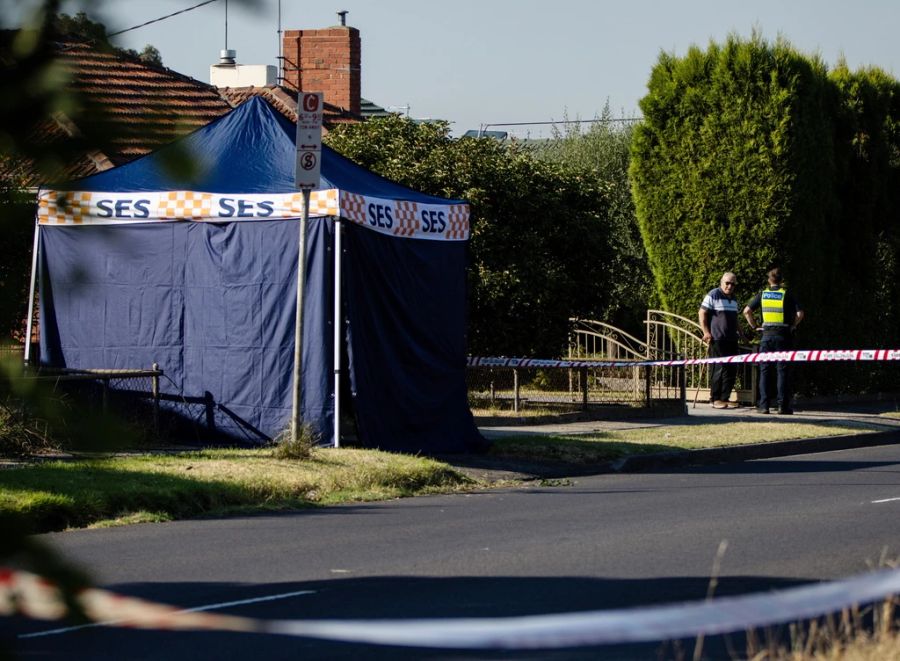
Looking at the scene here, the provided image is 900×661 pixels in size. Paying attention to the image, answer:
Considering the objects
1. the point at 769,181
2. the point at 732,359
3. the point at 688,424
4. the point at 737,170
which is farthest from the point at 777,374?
the point at 737,170

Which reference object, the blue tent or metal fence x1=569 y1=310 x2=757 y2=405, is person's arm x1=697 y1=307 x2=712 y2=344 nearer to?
metal fence x1=569 y1=310 x2=757 y2=405

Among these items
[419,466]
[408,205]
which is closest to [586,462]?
[419,466]

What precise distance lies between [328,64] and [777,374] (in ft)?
51.8

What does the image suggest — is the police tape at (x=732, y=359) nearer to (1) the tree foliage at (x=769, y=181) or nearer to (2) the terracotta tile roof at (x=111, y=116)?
(1) the tree foliage at (x=769, y=181)

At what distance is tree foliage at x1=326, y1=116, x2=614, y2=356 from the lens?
64.7 feet

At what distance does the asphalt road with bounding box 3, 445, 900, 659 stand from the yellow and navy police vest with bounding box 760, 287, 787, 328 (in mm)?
6797

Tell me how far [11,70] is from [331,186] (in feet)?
38.4

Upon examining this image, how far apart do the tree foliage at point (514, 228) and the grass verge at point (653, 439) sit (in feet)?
11.6

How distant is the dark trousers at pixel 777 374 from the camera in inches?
749

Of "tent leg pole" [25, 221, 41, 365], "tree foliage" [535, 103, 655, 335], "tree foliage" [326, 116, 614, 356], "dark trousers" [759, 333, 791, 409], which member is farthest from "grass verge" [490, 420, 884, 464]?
"tent leg pole" [25, 221, 41, 365]

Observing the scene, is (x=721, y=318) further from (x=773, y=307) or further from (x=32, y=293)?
Result: (x=32, y=293)

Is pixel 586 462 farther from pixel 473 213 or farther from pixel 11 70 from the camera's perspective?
pixel 11 70

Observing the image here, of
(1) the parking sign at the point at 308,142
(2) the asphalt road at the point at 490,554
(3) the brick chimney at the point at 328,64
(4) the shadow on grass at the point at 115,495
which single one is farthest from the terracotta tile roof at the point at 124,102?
(3) the brick chimney at the point at 328,64

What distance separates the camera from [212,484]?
1076 cm
